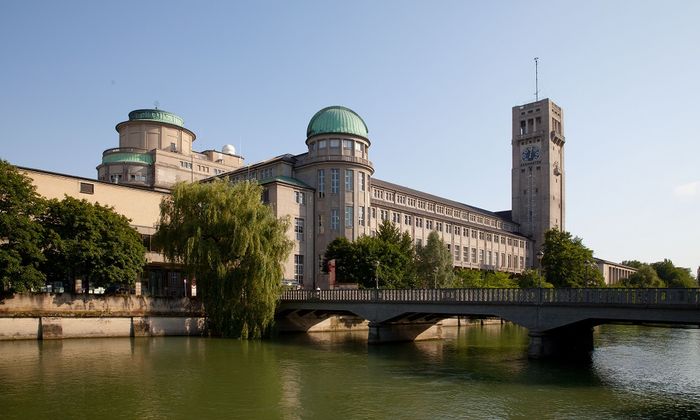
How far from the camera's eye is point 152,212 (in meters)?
73.4

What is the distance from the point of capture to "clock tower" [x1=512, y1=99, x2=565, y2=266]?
492ft

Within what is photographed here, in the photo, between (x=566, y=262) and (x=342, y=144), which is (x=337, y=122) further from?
(x=566, y=262)

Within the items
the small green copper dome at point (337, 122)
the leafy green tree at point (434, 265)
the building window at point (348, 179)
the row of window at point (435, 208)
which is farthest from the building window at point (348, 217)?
the row of window at point (435, 208)

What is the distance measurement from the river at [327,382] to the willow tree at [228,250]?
373 cm

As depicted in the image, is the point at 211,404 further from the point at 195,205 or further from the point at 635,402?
the point at 195,205

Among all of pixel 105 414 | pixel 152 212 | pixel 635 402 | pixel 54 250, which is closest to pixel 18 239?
pixel 54 250

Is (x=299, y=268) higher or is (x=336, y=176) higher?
(x=336, y=176)

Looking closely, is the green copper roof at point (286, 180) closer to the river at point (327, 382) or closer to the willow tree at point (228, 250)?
the willow tree at point (228, 250)

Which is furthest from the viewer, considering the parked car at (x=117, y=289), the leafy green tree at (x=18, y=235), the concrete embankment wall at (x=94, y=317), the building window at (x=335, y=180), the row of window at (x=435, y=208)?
the row of window at (x=435, y=208)

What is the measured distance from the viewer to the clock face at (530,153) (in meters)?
151

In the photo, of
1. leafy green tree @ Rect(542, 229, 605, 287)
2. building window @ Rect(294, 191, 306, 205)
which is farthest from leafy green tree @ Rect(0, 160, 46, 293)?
leafy green tree @ Rect(542, 229, 605, 287)

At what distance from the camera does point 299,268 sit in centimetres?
8200

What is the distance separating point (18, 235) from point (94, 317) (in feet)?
31.4

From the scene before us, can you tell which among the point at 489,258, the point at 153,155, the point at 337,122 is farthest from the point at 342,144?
the point at 489,258
